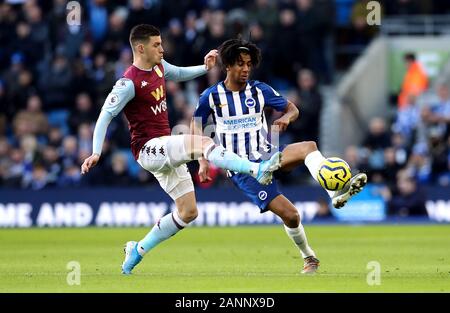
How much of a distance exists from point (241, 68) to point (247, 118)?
1.85 ft

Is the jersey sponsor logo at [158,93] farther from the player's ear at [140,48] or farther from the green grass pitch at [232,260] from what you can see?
the green grass pitch at [232,260]

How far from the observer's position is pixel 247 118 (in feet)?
39.4

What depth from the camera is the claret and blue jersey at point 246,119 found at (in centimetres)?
1195

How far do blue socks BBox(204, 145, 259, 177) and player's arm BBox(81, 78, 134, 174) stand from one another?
1108 mm

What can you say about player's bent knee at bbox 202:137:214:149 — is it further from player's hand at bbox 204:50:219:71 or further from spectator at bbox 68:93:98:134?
spectator at bbox 68:93:98:134

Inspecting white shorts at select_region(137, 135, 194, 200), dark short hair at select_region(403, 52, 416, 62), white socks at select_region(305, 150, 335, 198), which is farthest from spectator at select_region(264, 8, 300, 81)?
white socks at select_region(305, 150, 335, 198)

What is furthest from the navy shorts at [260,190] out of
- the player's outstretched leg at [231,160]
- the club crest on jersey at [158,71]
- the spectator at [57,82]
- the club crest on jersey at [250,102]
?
the spectator at [57,82]

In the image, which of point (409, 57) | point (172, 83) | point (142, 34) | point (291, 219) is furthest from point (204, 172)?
point (409, 57)

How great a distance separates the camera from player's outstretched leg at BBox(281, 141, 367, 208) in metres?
10.6

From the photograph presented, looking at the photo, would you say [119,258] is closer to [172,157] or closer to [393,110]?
[172,157]

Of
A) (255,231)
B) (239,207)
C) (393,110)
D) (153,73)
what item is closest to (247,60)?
(153,73)

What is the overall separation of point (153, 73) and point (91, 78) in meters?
13.2

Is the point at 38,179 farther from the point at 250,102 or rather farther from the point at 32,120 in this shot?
the point at 250,102

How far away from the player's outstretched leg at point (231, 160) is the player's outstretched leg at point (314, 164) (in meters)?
0.57
